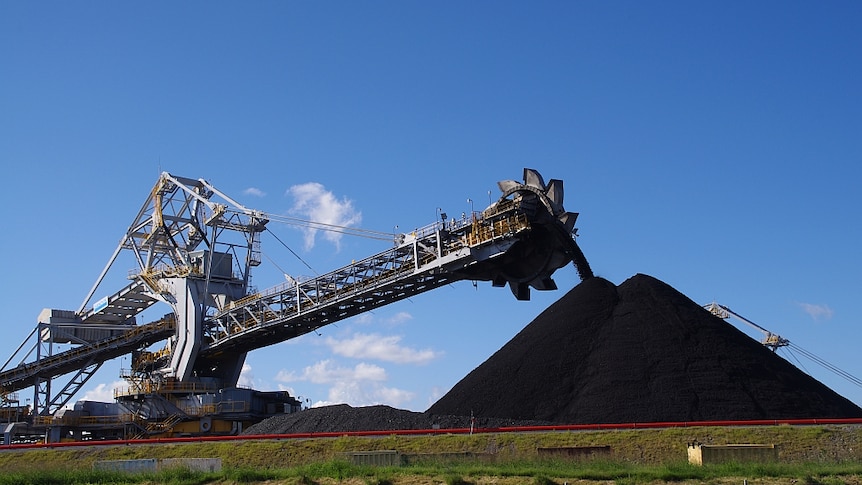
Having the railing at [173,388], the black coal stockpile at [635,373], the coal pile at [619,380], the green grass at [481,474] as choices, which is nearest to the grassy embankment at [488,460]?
the green grass at [481,474]

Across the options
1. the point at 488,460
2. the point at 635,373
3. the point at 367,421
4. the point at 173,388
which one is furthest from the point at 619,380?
the point at 173,388

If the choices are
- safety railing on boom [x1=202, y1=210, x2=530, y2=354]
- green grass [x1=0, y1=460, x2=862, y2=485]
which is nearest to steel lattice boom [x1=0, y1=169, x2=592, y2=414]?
safety railing on boom [x1=202, y1=210, x2=530, y2=354]

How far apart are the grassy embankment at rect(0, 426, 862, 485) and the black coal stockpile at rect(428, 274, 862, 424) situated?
11.6 ft

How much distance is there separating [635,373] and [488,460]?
9.47 m

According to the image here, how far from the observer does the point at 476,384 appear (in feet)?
116

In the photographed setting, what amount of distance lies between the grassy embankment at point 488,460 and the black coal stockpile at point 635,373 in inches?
139

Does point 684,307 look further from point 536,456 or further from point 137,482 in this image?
point 137,482

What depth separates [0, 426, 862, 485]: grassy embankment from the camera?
Answer: 20.7 m

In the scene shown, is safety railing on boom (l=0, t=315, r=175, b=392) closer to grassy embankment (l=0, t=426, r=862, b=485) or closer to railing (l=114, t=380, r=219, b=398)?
railing (l=114, t=380, r=219, b=398)

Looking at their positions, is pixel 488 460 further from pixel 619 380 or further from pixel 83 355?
pixel 83 355

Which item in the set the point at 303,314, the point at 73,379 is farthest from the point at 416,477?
the point at 73,379

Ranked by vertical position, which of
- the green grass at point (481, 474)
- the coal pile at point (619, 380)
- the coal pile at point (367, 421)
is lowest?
the green grass at point (481, 474)

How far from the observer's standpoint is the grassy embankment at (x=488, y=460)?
20703mm

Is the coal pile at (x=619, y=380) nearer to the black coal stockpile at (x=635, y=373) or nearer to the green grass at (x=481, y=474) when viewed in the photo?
the black coal stockpile at (x=635, y=373)
